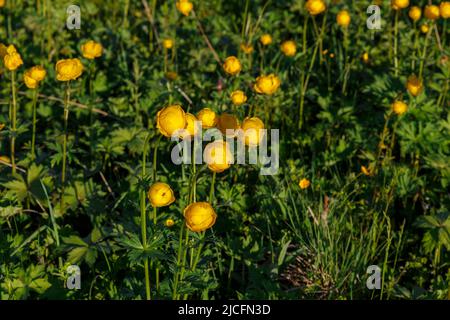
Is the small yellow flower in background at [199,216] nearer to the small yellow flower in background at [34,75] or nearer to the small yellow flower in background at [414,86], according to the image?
the small yellow flower in background at [34,75]

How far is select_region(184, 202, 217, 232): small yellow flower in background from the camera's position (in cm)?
164

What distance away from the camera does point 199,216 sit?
164 centimetres

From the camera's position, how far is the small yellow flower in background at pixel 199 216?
1.64 m

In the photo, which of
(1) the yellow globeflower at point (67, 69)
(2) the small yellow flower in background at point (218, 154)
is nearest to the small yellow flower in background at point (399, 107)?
(2) the small yellow flower in background at point (218, 154)

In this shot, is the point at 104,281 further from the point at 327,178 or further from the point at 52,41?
the point at 52,41

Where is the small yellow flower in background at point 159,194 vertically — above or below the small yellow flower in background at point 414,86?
below

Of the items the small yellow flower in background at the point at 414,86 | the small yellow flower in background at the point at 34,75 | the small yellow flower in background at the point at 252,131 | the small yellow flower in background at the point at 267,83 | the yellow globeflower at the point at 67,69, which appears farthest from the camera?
the small yellow flower in background at the point at 414,86

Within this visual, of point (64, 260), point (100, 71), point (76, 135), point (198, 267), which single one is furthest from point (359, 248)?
point (100, 71)

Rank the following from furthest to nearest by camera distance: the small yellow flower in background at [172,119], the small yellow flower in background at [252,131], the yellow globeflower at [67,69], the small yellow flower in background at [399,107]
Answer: the small yellow flower in background at [399,107] < the yellow globeflower at [67,69] < the small yellow flower in background at [252,131] < the small yellow flower in background at [172,119]

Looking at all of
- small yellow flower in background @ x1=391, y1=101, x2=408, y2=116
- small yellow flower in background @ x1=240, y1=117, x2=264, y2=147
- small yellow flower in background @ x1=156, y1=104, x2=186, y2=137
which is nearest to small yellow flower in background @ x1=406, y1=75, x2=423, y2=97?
small yellow flower in background @ x1=391, y1=101, x2=408, y2=116

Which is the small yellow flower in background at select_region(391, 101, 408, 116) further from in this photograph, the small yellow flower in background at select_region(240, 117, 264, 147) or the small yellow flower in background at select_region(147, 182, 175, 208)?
the small yellow flower in background at select_region(147, 182, 175, 208)

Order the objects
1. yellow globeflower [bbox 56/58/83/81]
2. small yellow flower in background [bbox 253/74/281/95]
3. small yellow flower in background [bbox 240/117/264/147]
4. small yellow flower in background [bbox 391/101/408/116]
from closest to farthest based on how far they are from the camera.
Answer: small yellow flower in background [bbox 240/117/264/147], yellow globeflower [bbox 56/58/83/81], small yellow flower in background [bbox 253/74/281/95], small yellow flower in background [bbox 391/101/408/116]

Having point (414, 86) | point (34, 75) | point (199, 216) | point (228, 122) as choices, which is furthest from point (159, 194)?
point (414, 86)

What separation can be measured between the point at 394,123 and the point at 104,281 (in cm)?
160
